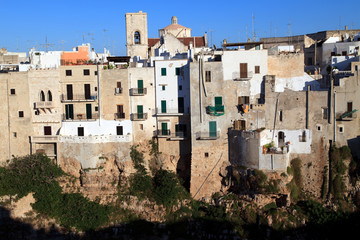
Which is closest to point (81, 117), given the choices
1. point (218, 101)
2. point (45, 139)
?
point (45, 139)

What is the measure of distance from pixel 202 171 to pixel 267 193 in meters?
4.90

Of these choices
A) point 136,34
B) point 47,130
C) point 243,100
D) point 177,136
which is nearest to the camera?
point 243,100

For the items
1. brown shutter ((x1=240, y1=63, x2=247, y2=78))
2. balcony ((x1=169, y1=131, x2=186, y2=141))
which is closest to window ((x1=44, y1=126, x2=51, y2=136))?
balcony ((x1=169, y1=131, x2=186, y2=141))

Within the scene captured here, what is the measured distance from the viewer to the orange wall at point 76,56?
3772 centimetres

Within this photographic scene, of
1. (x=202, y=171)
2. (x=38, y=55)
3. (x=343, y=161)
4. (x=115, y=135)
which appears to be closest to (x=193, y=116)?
(x=202, y=171)

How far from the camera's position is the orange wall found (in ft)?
124

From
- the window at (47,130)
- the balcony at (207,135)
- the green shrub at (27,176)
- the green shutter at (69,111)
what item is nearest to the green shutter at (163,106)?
the balcony at (207,135)

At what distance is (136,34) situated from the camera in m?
43.8

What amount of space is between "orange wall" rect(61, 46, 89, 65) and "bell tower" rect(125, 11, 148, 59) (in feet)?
18.0

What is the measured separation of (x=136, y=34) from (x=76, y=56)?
7453mm

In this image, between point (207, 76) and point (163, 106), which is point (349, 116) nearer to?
point (207, 76)

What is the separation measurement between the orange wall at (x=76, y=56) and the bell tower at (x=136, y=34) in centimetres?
548

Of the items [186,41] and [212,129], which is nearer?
[212,129]

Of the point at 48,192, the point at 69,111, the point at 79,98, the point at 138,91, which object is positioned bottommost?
the point at 48,192
